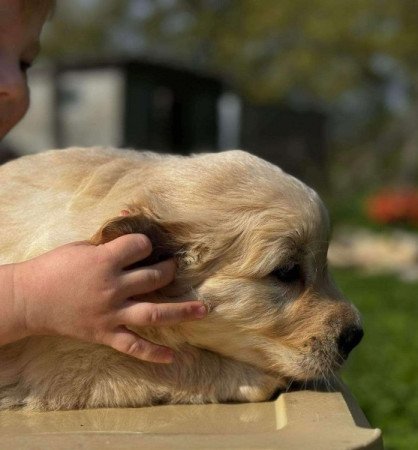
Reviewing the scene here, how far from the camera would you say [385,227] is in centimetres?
1600

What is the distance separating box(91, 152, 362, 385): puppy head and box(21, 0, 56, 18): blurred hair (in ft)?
3.30

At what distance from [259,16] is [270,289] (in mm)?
27830

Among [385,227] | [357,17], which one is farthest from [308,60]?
[385,227]

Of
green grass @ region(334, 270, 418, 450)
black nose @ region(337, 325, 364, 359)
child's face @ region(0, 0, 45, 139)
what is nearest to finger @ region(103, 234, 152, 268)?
black nose @ region(337, 325, 364, 359)

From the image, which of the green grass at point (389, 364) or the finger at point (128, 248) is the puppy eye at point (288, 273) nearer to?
the finger at point (128, 248)

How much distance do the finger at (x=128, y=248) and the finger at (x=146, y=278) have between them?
0.11ft

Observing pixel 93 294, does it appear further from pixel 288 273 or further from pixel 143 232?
pixel 288 273

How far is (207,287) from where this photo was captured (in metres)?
2.50

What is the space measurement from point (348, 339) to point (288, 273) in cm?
28

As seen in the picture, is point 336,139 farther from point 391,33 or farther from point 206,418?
point 206,418

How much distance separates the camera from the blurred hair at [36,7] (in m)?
3.18

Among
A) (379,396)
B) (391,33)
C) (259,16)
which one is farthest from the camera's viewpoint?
(259,16)

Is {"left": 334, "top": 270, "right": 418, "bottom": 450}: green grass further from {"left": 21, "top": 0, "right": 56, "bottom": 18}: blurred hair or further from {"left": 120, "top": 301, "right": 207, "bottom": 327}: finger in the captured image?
{"left": 21, "top": 0, "right": 56, "bottom": 18}: blurred hair

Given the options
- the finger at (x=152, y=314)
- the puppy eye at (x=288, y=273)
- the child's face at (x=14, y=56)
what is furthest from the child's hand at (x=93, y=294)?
the child's face at (x=14, y=56)
